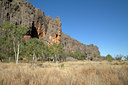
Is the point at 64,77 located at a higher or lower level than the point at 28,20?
lower

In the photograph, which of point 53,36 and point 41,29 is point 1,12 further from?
point 53,36

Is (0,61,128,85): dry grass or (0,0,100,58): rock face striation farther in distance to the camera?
(0,0,100,58): rock face striation

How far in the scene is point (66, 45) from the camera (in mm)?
164250

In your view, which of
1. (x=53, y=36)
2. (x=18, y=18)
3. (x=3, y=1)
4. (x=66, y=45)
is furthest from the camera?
(x=66, y=45)

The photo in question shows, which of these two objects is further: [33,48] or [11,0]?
[11,0]

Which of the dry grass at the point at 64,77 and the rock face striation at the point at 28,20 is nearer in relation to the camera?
the dry grass at the point at 64,77

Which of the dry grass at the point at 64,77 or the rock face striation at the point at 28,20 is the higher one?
the rock face striation at the point at 28,20

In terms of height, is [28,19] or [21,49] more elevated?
[28,19]

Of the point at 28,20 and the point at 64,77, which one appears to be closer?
the point at 64,77

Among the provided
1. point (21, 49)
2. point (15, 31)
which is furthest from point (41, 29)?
point (15, 31)

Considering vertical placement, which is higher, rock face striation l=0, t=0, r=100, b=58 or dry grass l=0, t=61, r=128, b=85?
rock face striation l=0, t=0, r=100, b=58

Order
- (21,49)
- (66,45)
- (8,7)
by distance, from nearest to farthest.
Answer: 1. (21,49)
2. (8,7)
3. (66,45)

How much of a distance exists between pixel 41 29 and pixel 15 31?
74.5 meters

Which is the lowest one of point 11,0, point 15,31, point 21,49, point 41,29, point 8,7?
point 21,49
